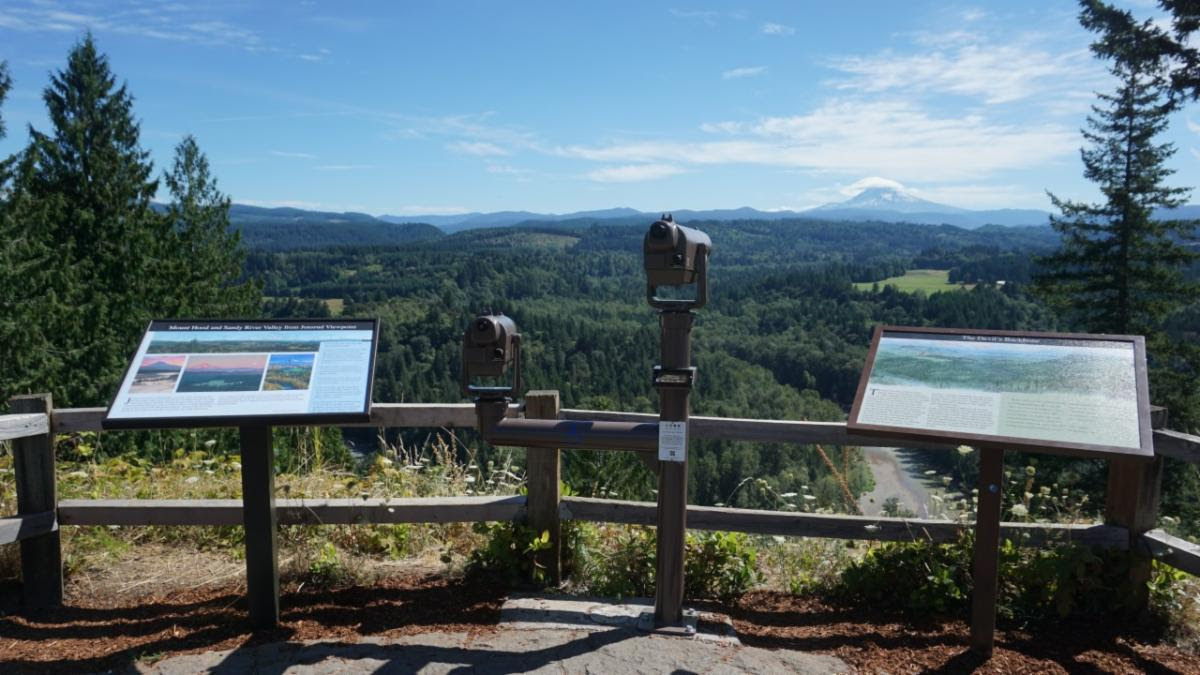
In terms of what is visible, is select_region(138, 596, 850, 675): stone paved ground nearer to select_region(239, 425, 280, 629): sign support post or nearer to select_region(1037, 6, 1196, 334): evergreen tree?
select_region(239, 425, 280, 629): sign support post

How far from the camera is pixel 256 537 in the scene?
130 inches

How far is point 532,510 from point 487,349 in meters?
1.01

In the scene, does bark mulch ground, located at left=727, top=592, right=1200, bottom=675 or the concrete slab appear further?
the concrete slab

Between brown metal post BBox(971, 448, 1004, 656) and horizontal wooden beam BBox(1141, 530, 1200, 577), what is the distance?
0.88 metres

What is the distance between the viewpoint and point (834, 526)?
3695 mm

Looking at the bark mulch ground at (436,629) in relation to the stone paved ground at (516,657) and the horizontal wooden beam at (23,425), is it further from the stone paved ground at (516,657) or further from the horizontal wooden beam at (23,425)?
the horizontal wooden beam at (23,425)

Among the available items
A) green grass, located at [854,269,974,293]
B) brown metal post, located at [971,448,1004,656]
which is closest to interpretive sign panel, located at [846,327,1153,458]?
brown metal post, located at [971,448,1004,656]

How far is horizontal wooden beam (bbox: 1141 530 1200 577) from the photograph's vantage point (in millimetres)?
3279

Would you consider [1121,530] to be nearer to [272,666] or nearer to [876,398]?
[876,398]

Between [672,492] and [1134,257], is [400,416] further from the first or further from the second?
[1134,257]

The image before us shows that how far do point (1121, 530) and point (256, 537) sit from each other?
3.71m

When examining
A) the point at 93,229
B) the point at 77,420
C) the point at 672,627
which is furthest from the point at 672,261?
the point at 93,229

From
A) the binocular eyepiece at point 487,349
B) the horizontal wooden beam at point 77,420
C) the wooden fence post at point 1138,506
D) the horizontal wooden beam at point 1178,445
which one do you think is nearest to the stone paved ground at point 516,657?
the binocular eyepiece at point 487,349

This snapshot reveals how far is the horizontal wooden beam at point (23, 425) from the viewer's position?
348 cm
